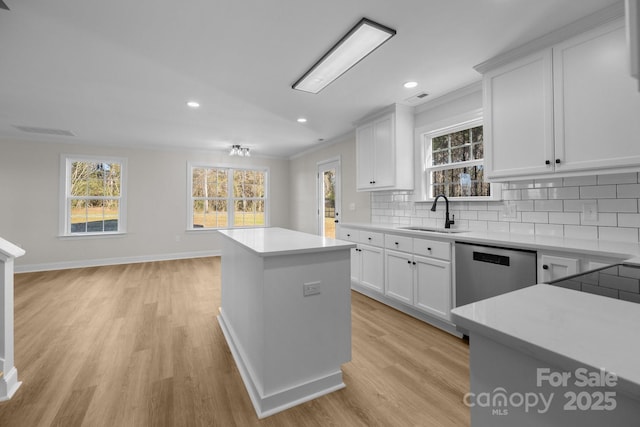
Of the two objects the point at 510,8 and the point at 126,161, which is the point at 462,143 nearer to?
the point at 510,8

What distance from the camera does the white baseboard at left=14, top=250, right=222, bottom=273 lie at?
16.6 feet

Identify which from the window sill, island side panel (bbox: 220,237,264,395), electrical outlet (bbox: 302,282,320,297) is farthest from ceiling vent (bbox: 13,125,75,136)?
electrical outlet (bbox: 302,282,320,297)

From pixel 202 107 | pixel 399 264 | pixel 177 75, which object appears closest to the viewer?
pixel 177 75

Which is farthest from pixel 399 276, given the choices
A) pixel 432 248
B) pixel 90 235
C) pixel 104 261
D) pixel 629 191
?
pixel 90 235

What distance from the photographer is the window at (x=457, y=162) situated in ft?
10.0

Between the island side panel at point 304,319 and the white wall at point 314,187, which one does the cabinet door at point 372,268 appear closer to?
the white wall at point 314,187

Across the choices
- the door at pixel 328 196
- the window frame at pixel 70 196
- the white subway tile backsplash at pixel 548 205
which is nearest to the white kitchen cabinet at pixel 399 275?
the white subway tile backsplash at pixel 548 205

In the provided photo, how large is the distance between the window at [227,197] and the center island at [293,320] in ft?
16.4

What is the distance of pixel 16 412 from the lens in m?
1.66

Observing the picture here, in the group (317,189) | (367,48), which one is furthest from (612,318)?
(317,189)

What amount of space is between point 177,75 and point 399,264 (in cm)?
294

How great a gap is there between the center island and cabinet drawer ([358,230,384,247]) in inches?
59.8

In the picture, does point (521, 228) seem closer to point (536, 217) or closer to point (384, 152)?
point (536, 217)

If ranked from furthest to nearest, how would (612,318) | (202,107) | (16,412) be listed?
(202,107), (16,412), (612,318)
